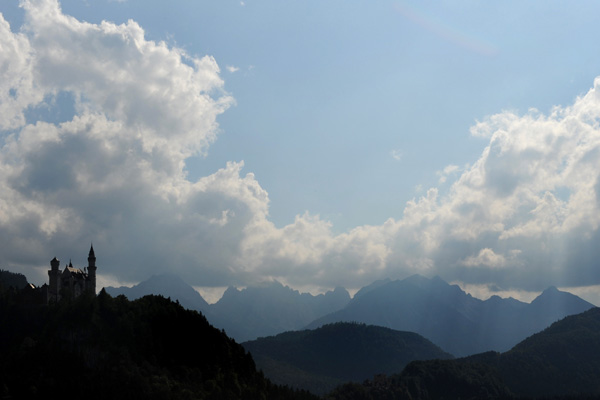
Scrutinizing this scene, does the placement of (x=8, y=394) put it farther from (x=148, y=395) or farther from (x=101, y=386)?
(x=148, y=395)

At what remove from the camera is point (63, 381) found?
19200 centimetres

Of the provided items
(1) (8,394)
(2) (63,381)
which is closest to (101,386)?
(2) (63,381)

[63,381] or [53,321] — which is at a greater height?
[53,321]

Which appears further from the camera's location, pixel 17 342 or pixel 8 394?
pixel 17 342

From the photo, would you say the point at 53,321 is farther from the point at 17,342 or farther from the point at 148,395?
the point at 148,395

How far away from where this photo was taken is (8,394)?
183m

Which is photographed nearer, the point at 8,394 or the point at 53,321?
the point at 8,394

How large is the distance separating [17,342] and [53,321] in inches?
547

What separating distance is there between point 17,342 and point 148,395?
4839 centimetres

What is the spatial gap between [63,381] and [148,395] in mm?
27994

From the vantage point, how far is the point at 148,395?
648 feet

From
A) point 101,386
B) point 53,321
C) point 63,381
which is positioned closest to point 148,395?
point 101,386

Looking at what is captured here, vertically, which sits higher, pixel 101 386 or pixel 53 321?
pixel 53 321

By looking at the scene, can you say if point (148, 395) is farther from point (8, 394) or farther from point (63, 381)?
point (8, 394)
